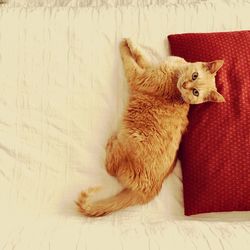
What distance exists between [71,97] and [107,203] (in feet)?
1.41

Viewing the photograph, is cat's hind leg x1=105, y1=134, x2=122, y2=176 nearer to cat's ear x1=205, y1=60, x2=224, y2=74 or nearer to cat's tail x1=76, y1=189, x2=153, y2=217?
cat's tail x1=76, y1=189, x2=153, y2=217

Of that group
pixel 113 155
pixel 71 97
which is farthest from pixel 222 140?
pixel 71 97

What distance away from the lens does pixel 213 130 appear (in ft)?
4.73

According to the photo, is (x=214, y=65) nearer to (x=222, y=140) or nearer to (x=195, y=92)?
(x=195, y=92)

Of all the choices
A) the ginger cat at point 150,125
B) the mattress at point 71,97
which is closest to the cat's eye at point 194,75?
the ginger cat at point 150,125

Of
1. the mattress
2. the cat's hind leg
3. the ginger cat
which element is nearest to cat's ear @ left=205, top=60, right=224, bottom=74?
the ginger cat

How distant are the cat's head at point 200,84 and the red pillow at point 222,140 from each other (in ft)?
0.13

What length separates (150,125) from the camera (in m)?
1.48

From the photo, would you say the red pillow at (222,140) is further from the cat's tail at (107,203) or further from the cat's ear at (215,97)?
the cat's tail at (107,203)

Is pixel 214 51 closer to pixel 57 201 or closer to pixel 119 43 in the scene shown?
pixel 119 43

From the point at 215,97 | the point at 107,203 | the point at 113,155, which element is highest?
the point at 215,97

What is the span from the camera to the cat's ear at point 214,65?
4.59 feet

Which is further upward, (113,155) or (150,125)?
(150,125)

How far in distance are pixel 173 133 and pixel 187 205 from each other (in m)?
0.27
